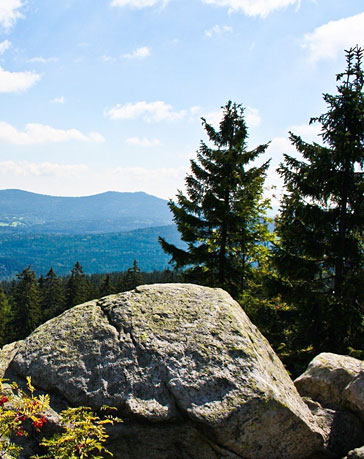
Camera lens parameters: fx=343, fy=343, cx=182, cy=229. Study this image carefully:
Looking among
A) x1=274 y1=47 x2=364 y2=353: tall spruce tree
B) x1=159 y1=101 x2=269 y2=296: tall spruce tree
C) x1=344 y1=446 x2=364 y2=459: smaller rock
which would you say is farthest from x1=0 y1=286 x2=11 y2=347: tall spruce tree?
x1=344 y1=446 x2=364 y2=459: smaller rock

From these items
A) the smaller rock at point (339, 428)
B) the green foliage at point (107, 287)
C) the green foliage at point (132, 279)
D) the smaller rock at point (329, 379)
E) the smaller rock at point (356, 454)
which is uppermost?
the smaller rock at point (329, 379)

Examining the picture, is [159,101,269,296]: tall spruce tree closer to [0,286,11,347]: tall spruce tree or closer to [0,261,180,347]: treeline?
[0,261,180,347]: treeline

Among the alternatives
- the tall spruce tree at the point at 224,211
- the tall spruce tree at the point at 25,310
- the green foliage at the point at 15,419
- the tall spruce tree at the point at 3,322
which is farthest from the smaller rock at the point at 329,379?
the tall spruce tree at the point at 3,322

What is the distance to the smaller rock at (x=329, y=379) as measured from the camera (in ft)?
21.5

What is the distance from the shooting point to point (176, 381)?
5.36 meters

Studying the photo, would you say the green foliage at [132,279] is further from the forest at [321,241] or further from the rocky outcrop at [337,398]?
the rocky outcrop at [337,398]

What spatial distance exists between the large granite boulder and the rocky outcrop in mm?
384

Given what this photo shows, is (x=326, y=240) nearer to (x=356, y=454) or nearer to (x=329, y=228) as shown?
(x=329, y=228)

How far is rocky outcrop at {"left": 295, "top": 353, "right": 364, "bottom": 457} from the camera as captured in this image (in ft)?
19.1

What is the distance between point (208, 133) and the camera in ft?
65.3

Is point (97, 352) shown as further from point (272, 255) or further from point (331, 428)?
point (272, 255)

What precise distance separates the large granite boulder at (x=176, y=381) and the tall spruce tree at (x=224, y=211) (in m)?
11.9

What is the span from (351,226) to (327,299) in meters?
2.75

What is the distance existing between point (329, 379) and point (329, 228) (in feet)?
22.6
